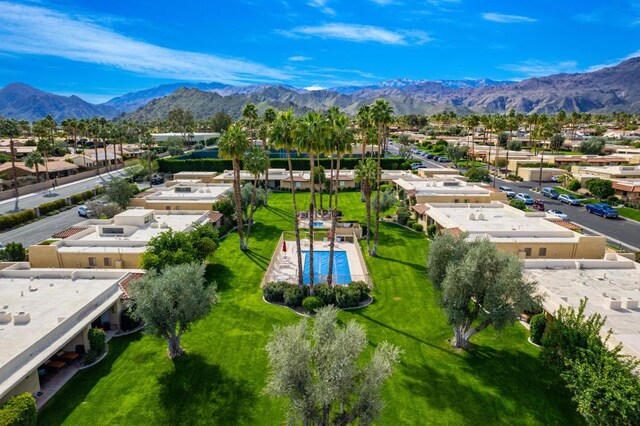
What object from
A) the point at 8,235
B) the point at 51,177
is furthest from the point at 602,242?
the point at 51,177

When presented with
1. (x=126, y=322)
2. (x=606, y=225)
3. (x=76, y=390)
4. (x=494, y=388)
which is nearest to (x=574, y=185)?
(x=606, y=225)

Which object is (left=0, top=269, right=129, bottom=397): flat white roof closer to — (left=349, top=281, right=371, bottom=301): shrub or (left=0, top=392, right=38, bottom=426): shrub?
(left=0, top=392, right=38, bottom=426): shrub

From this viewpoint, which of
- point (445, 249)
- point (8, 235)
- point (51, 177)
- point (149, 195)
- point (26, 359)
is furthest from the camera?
point (51, 177)

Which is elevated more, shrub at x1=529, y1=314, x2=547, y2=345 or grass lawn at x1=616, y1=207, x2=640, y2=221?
grass lawn at x1=616, y1=207, x2=640, y2=221

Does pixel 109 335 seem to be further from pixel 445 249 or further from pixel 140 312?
pixel 445 249

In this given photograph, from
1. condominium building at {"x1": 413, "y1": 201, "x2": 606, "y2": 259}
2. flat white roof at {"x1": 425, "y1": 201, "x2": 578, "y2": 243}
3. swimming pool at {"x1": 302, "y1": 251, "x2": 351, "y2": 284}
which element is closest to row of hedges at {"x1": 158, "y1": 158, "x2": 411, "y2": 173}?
condominium building at {"x1": 413, "y1": 201, "x2": 606, "y2": 259}

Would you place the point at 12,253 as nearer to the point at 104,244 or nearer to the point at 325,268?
the point at 104,244

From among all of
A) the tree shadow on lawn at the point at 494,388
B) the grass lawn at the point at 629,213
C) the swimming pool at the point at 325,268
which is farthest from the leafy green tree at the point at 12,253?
the grass lawn at the point at 629,213
